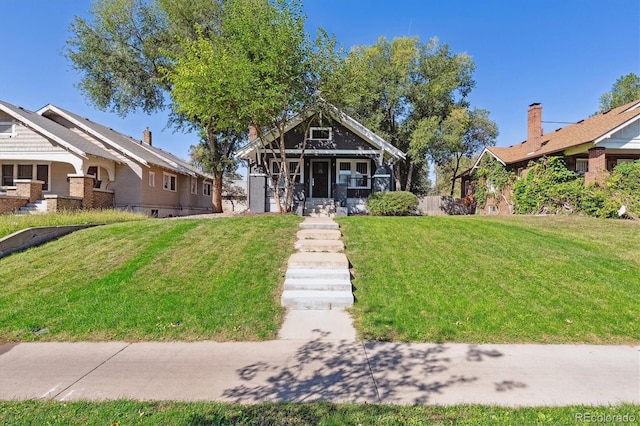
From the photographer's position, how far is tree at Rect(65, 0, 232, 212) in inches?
808

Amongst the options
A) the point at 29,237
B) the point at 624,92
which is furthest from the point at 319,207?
the point at 624,92

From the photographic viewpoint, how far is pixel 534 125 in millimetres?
21750

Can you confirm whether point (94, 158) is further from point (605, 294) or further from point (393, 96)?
point (393, 96)

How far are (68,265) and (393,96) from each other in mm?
26445

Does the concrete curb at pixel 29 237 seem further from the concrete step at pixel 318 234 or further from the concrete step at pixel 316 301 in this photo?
the concrete step at pixel 316 301

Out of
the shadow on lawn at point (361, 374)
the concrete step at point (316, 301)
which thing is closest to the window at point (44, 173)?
the concrete step at point (316, 301)

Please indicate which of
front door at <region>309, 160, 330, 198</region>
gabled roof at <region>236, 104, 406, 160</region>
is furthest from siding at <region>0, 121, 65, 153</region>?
front door at <region>309, 160, 330, 198</region>

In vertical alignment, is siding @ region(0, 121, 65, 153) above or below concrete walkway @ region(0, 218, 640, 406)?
above

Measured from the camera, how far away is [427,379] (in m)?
3.74

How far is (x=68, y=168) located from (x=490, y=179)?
2408cm

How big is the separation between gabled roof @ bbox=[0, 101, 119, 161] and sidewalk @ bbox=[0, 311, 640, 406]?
46.6 ft

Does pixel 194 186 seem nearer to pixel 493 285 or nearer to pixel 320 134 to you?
pixel 320 134

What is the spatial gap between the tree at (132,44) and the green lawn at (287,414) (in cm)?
1835

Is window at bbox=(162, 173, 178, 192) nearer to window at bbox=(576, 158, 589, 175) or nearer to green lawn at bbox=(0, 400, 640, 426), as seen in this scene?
green lawn at bbox=(0, 400, 640, 426)
